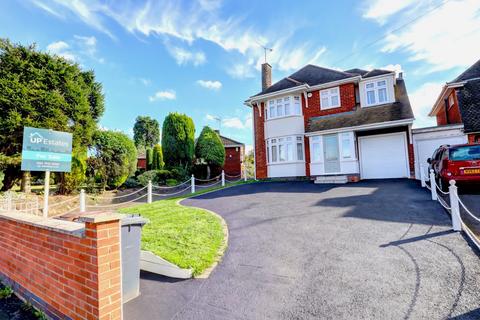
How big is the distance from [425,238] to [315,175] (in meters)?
9.58

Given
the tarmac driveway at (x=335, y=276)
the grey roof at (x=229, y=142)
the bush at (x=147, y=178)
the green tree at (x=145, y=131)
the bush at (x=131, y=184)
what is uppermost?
the green tree at (x=145, y=131)

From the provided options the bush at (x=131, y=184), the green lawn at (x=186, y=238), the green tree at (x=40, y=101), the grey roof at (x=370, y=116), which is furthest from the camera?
the bush at (x=131, y=184)

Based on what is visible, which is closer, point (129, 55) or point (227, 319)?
point (227, 319)

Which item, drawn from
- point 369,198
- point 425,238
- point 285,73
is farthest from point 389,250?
point 285,73

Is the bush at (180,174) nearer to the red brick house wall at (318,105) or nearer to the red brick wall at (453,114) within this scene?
the red brick house wall at (318,105)

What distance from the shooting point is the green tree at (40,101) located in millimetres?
11023

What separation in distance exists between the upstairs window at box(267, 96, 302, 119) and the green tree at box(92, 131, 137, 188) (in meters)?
9.92

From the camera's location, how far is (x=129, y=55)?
452 inches

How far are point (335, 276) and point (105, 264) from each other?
3037 mm

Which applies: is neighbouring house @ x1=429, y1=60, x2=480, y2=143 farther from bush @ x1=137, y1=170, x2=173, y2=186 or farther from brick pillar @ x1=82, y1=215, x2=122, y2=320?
bush @ x1=137, y1=170, x2=173, y2=186

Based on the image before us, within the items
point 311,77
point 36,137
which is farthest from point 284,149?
point 36,137

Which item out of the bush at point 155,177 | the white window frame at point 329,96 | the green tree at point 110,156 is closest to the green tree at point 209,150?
the bush at point 155,177

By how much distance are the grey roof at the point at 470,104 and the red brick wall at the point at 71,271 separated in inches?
619

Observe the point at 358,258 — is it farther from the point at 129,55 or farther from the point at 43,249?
the point at 129,55
